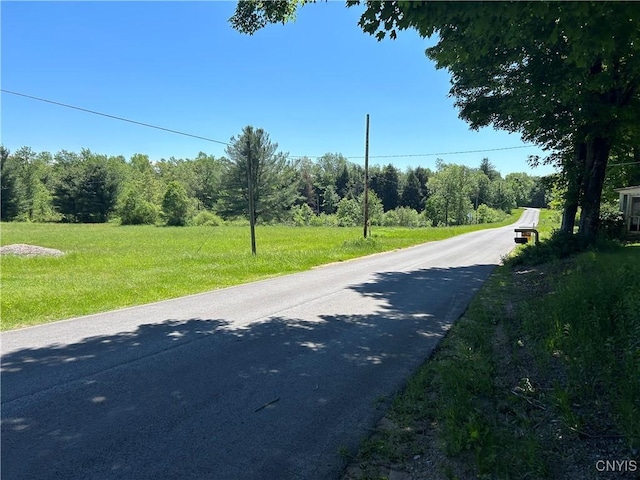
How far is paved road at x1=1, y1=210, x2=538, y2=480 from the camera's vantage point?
121 inches

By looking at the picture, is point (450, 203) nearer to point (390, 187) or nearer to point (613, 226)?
point (390, 187)

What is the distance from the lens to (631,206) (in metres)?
24.8

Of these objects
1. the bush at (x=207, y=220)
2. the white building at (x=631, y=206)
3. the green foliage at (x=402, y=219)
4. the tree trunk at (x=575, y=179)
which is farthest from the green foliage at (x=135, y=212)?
the tree trunk at (x=575, y=179)

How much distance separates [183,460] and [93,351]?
3.41m

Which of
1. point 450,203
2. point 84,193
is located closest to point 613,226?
point 450,203

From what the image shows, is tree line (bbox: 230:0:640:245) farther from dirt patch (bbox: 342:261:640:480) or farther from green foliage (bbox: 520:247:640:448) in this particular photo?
dirt patch (bbox: 342:261:640:480)

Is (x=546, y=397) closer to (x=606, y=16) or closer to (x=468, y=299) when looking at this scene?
(x=606, y=16)

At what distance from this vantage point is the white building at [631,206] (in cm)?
2303

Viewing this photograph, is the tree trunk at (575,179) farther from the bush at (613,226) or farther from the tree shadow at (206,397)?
the tree shadow at (206,397)

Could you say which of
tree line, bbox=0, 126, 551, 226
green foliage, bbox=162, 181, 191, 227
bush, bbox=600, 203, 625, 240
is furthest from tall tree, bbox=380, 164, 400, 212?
bush, bbox=600, 203, 625, 240

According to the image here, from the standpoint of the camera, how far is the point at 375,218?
253ft

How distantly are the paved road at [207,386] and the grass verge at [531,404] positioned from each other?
1.29 feet

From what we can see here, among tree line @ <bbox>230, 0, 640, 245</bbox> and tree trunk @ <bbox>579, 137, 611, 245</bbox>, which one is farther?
tree trunk @ <bbox>579, 137, 611, 245</bbox>

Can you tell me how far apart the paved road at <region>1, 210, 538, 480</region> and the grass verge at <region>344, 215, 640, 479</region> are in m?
0.39
